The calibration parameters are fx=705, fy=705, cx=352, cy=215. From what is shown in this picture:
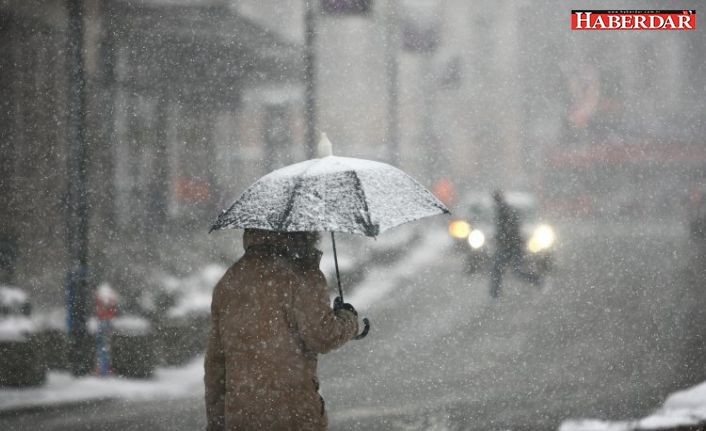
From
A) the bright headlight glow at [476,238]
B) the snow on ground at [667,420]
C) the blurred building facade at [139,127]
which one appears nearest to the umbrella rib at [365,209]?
the snow on ground at [667,420]

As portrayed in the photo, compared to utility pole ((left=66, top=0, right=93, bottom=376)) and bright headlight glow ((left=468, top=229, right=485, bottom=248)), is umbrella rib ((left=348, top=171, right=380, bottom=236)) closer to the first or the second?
utility pole ((left=66, top=0, right=93, bottom=376))

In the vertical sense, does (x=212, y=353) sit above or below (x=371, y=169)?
below

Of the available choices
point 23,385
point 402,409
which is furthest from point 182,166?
point 402,409

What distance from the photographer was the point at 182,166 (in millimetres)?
18656

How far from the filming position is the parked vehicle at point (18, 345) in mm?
6797

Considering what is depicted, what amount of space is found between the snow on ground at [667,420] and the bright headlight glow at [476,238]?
1000 centimetres

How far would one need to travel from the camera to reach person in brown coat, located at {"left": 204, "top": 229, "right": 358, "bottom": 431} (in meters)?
2.54

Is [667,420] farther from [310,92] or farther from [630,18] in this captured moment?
[630,18]

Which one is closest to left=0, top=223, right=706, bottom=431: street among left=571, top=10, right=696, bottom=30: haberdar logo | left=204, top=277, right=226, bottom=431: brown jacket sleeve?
left=204, top=277, right=226, bottom=431: brown jacket sleeve

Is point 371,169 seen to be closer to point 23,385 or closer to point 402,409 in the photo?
point 402,409

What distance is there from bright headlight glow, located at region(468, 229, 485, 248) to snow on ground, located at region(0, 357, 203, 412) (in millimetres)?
9557

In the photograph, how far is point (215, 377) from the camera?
108 inches

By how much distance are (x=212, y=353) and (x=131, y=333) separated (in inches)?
266

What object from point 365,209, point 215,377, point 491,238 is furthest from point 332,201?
point 491,238
